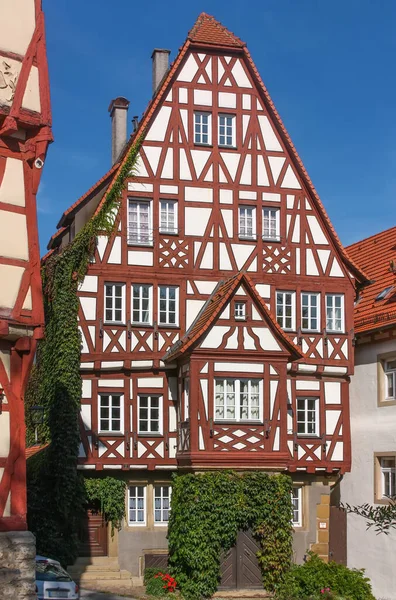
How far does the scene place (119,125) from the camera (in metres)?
31.6

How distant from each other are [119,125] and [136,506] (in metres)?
11.9

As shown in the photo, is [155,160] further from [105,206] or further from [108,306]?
[108,306]

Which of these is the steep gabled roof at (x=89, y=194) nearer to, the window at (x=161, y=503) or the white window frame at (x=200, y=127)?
the white window frame at (x=200, y=127)

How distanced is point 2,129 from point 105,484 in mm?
13913

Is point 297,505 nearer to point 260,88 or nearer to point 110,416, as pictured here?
point 110,416

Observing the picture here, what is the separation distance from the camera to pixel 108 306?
1102 inches

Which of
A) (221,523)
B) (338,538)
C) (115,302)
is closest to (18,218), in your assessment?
(115,302)

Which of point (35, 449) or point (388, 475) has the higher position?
point (35, 449)

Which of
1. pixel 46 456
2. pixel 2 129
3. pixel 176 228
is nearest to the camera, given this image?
pixel 2 129

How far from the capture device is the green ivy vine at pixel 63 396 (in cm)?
2661

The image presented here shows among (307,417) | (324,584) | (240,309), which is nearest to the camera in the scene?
(324,584)

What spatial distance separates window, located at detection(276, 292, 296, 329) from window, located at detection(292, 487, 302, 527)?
15.9ft

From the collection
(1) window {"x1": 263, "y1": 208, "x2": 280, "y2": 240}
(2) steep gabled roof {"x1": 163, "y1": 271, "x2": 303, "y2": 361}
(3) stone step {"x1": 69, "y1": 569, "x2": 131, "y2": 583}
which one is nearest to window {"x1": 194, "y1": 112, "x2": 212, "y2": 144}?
(1) window {"x1": 263, "y1": 208, "x2": 280, "y2": 240}

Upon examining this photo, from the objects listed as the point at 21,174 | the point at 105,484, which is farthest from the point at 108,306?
the point at 21,174
